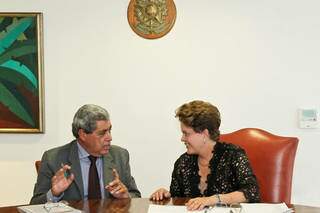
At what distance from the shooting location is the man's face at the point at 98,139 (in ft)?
8.44

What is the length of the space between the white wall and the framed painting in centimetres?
7

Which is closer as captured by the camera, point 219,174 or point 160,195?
point 160,195

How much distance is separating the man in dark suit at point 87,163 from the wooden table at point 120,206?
17 centimetres

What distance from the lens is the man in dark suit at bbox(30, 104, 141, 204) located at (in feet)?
8.21

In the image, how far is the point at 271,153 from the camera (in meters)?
2.56

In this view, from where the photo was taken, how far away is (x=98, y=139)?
257cm

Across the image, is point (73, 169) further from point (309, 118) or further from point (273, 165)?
point (309, 118)

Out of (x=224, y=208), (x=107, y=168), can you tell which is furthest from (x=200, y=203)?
(x=107, y=168)

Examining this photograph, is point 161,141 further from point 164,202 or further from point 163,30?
point 164,202

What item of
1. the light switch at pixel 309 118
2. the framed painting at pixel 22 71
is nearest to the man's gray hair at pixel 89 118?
the framed painting at pixel 22 71

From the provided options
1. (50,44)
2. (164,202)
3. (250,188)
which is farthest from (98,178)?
(50,44)

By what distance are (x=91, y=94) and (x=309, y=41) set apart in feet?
5.36

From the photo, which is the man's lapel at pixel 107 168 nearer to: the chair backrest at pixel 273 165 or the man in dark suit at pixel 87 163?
the man in dark suit at pixel 87 163

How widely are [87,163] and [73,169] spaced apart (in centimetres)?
11
